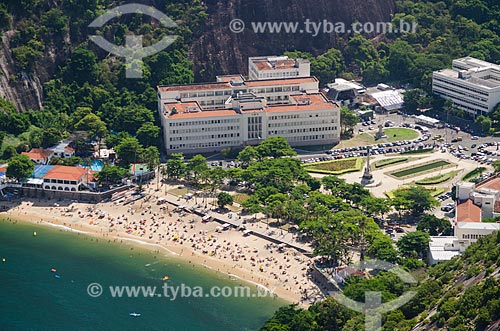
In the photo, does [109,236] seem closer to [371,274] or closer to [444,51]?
[371,274]

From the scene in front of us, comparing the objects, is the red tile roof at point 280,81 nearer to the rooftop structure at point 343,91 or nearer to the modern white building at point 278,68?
the modern white building at point 278,68

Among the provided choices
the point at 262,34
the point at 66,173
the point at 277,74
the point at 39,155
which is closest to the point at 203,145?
the point at 277,74

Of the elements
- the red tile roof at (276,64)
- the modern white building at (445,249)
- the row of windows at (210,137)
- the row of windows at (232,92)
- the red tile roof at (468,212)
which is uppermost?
the red tile roof at (276,64)

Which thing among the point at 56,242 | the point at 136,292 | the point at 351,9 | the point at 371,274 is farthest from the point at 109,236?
the point at 351,9

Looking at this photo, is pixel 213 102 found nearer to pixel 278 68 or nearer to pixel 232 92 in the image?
pixel 232 92

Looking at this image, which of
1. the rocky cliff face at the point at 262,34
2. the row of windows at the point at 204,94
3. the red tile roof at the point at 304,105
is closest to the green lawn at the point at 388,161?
the red tile roof at the point at 304,105

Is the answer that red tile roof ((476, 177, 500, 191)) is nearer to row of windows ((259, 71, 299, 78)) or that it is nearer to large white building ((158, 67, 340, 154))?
large white building ((158, 67, 340, 154))
